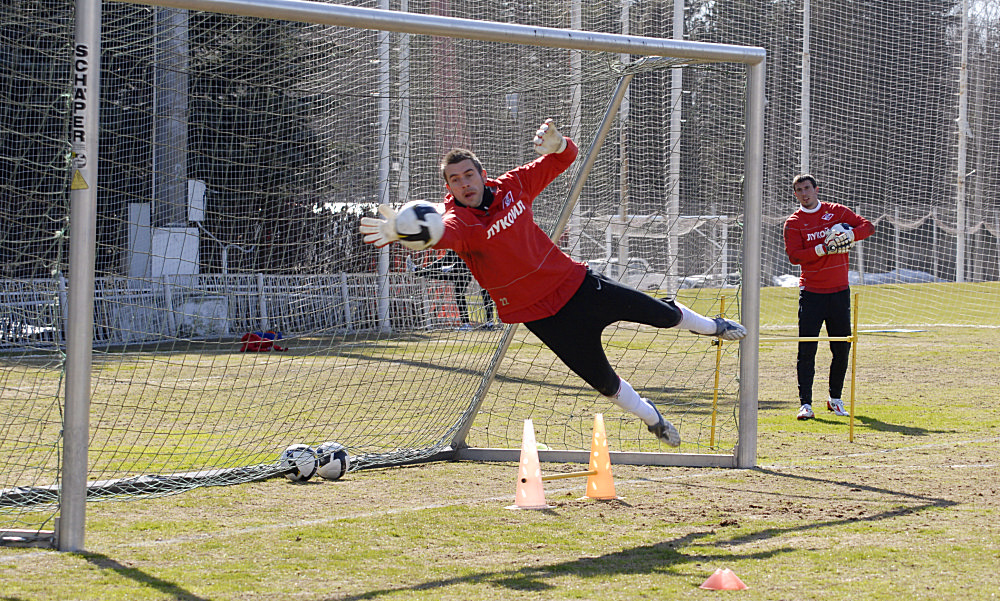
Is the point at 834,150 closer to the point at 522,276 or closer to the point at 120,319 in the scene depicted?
the point at 120,319

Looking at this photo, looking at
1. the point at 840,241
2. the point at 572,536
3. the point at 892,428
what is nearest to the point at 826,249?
the point at 840,241

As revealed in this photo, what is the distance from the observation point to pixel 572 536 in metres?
5.77

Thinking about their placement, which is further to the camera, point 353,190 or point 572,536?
point 353,190

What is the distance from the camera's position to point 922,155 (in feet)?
68.3

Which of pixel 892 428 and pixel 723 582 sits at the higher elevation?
pixel 892 428

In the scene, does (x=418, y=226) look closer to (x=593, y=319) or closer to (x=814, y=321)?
(x=593, y=319)

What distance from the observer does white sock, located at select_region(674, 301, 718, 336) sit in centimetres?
661

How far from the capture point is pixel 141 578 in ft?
15.9

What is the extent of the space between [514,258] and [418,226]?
100 cm

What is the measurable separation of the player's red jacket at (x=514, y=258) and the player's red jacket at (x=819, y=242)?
180 inches

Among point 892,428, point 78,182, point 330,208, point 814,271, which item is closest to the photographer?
point 78,182

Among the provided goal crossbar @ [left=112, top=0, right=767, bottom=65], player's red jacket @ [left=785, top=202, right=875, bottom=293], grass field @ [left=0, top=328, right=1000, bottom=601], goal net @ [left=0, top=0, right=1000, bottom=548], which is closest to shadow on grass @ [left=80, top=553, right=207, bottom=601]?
grass field @ [left=0, top=328, right=1000, bottom=601]

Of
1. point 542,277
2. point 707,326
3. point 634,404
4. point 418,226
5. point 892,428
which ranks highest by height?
point 418,226

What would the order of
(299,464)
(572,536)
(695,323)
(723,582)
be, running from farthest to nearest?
(299,464)
(695,323)
(572,536)
(723,582)
